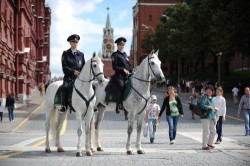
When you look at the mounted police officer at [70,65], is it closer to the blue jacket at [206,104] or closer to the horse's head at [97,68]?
the horse's head at [97,68]

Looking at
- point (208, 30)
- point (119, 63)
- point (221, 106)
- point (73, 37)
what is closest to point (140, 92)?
point (119, 63)

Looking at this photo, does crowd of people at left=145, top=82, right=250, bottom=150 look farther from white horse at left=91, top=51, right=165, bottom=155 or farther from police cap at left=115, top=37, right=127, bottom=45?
police cap at left=115, top=37, right=127, bottom=45

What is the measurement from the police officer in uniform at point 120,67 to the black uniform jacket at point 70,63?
3.16 ft

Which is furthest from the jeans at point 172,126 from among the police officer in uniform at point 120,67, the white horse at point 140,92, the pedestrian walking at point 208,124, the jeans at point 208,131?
the police officer in uniform at point 120,67

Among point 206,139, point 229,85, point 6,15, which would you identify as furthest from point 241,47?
point 206,139

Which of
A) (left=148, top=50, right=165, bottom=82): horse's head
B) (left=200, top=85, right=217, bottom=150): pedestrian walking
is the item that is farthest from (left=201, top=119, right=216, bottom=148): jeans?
(left=148, top=50, right=165, bottom=82): horse's head

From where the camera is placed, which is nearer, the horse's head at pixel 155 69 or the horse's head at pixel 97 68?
the horse's head at pixel 97 68

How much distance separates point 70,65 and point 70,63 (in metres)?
0.07

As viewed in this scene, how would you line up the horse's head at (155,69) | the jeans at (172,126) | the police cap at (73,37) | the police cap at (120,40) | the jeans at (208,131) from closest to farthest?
1. the horse's head at (155,69)
2. the police cap at (73,37)
3. the police cap at (120,40)
4. the jeans at (208,131)
5. the jeans at (172,126)

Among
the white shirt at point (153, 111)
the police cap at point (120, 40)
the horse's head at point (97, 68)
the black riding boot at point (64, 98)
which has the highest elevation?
the police cap at point (120, 40)

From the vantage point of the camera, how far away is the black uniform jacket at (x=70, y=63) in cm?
1531

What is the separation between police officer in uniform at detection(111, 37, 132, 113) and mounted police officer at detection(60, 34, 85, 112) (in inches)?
37.2

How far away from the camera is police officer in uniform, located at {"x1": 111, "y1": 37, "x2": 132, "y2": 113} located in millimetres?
15578

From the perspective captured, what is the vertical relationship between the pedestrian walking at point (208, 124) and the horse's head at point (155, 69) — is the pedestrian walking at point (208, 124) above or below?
below
